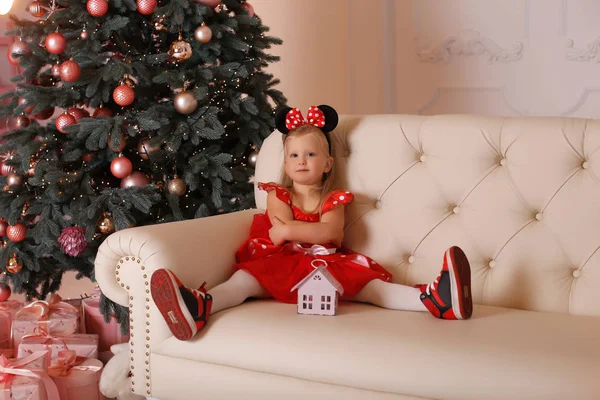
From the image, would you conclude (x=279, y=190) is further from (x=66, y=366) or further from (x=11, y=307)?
(x=11, y=307)

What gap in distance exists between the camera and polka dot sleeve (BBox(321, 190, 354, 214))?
227 centimetres

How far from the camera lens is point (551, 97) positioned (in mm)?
3926

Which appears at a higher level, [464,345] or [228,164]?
[228,164]

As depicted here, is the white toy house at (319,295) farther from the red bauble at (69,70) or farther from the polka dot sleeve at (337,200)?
the red bauble at (69,70)

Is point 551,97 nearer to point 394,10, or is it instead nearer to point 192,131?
point 394,10

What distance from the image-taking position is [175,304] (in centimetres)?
187

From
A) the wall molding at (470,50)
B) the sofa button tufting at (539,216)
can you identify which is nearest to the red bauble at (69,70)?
the sofa button tufting at (539,216)

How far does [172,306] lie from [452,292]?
71 cm

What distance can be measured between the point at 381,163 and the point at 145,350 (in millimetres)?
919

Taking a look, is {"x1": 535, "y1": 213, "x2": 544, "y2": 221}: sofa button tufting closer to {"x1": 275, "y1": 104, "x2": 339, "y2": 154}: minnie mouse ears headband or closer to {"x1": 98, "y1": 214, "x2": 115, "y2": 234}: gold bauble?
{"x1": 275, "y1": 104, "x2": 339, "y2": 154}: minnie mouse ears headband

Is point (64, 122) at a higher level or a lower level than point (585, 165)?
higher

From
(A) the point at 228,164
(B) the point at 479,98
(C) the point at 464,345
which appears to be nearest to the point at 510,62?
(B) the point at 479,98

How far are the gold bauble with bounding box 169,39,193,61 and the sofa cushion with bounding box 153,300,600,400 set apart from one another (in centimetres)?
100

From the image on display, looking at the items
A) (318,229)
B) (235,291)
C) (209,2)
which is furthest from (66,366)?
(209,2)
